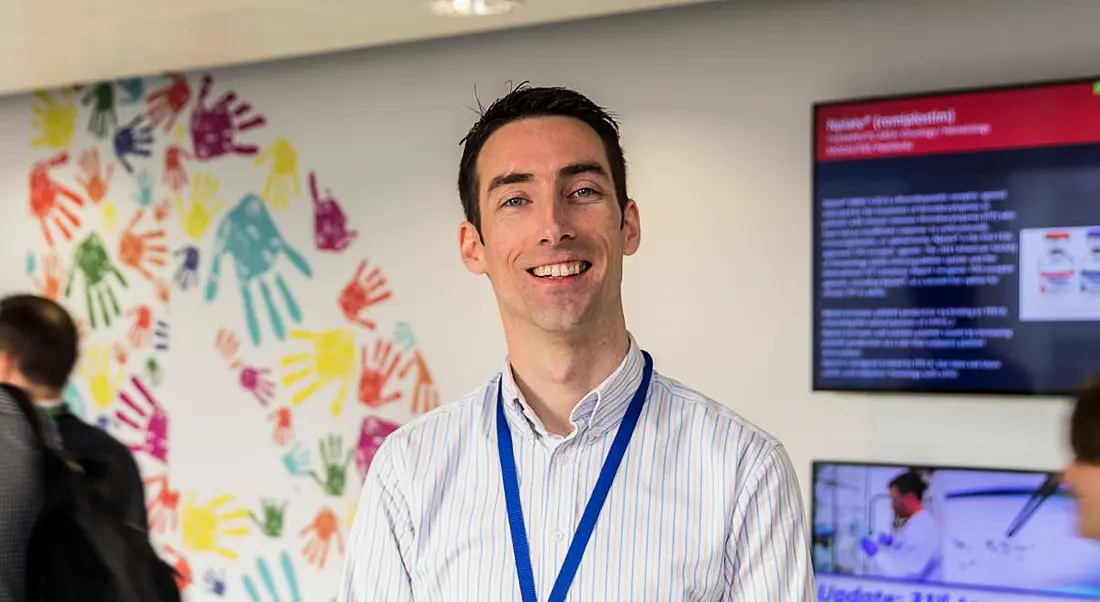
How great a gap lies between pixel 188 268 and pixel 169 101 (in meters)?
0.62

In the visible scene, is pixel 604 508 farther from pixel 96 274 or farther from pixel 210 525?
pixel 96 274

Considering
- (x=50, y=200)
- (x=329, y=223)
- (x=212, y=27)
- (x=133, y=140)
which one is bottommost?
(x=329, y=223)

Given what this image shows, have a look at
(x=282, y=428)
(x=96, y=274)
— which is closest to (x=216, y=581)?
(x=282, y=428)

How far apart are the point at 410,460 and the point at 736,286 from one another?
6.62 ft

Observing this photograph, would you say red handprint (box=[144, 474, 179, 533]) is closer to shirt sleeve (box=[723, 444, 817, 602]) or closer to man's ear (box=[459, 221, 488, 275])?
man's ear (box=[459, 221, 488, 275])

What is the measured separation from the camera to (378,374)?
13.5ft

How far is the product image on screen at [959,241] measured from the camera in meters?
2.98

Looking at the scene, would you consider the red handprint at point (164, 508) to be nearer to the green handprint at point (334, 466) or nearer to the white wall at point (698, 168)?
the white wall at point (698, 168)

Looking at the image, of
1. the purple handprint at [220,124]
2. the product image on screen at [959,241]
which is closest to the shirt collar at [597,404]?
the product image on screen at [959,241]

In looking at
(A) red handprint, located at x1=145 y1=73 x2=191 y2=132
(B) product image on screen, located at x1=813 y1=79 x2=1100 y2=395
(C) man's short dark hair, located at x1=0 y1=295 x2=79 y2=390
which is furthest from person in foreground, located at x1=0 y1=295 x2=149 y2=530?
(B) product image on screen, located at x1=813 y1=79 x2=1100 y2=395

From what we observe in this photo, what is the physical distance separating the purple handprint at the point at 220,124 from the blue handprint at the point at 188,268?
13.1 inches

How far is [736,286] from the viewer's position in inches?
137

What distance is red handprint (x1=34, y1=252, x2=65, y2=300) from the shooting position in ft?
15.8

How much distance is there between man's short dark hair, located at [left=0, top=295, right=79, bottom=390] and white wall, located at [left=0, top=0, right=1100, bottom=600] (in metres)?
1.25
